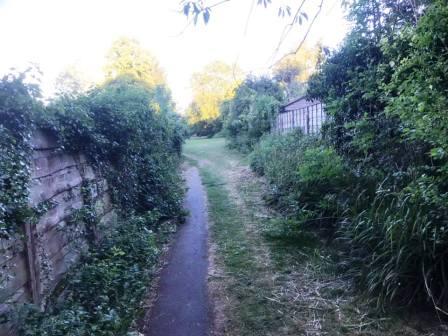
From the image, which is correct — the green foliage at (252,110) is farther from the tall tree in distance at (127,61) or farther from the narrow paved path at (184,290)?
the narrow paved path at (184,290)

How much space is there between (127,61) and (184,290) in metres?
19.0

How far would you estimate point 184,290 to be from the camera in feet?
13.0

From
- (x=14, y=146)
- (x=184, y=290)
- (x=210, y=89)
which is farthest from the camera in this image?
(x=210, y=89)

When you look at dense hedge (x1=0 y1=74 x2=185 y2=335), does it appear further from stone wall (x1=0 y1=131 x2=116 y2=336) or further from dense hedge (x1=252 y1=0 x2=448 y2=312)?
dense hedge (x1=252 y1=0 x2=448 y2=312)

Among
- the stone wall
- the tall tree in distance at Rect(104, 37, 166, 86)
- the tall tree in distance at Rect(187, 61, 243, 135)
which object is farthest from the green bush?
the tall tree in distance at Rect(187, 61, 243, 135)

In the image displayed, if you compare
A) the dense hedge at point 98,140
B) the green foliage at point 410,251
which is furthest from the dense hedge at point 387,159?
the dense hedge at point 98,140

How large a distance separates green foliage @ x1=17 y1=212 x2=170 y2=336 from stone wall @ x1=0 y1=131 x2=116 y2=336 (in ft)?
0.53

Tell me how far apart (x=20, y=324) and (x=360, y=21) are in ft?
19.7

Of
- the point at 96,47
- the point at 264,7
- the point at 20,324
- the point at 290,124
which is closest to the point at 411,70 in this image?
the point at 264,7

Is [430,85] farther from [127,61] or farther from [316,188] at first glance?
[127,61]

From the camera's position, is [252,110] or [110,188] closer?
[110,188]

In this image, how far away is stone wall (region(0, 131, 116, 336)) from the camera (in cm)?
258

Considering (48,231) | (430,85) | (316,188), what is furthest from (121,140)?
(430,85)

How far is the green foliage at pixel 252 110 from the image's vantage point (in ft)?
53.5
